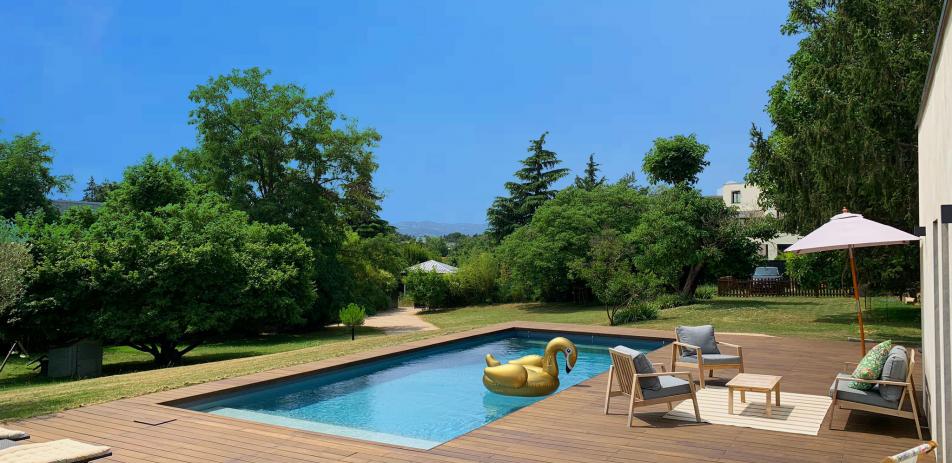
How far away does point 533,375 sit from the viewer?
27.5 ft

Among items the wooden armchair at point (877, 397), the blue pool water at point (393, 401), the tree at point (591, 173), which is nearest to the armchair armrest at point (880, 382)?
the wooden armchair at point (877, 397)

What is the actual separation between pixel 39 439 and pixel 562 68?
192 ft

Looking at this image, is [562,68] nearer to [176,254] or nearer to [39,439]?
[176,254]

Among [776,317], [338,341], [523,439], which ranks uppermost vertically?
[776,317]

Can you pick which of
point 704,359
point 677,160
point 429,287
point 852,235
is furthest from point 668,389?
point 429,287

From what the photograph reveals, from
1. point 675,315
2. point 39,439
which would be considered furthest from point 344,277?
point 39,439

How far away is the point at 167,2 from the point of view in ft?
255

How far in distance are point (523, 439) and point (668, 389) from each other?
1.63 meters

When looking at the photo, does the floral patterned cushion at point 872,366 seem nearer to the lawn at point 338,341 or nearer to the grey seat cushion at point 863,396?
the grey seat cushion at point 863,396

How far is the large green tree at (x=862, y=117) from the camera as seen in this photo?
43.2 feet

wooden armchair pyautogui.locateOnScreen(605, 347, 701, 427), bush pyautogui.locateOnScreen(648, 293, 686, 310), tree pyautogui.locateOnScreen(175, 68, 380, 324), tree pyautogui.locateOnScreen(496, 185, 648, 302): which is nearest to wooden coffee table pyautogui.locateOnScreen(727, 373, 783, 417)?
wooden armchair pyautogui.locateOnScreen(605, 347, 701, 427)

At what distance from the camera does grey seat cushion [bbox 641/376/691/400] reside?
6039 mm

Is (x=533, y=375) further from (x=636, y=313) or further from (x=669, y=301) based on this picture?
(x=669, y=301)

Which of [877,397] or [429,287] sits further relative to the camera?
[429,287]
